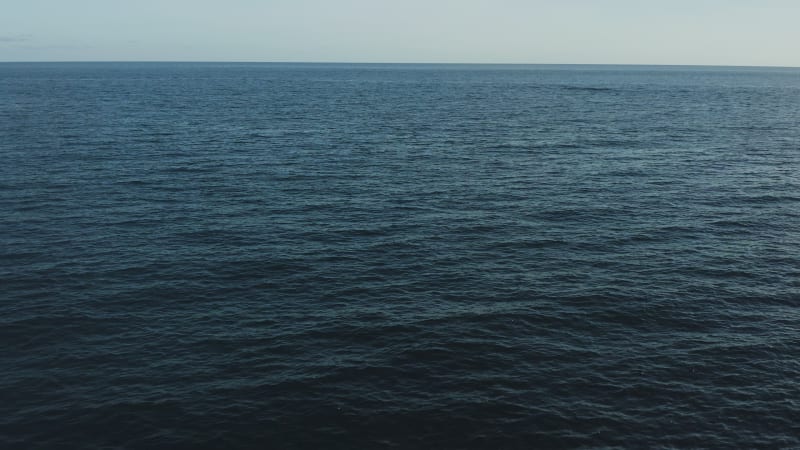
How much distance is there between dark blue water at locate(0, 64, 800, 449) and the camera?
36344mm

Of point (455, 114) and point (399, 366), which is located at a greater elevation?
point (455, 114)

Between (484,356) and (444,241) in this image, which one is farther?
(444,241)

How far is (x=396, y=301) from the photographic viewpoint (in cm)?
5100

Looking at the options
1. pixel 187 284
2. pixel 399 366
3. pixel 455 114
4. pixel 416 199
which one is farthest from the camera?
pixel 455 114

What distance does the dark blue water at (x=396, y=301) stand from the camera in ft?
119

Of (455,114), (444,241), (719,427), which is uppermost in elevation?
(455,114)

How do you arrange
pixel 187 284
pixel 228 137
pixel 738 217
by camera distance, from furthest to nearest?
pixel 228 137
pixel 738 217
pixel 187 284

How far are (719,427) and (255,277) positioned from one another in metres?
38.4

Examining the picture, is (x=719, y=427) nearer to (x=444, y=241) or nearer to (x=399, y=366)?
(x=399, y=366)

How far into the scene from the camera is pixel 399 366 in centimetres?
4206

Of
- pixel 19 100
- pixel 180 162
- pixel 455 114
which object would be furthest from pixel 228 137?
pixel 19 100

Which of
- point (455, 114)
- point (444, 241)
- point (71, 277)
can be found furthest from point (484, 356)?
point (455, 114)

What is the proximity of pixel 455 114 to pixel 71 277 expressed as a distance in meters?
127

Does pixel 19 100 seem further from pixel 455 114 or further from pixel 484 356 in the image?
pixel 484 356
